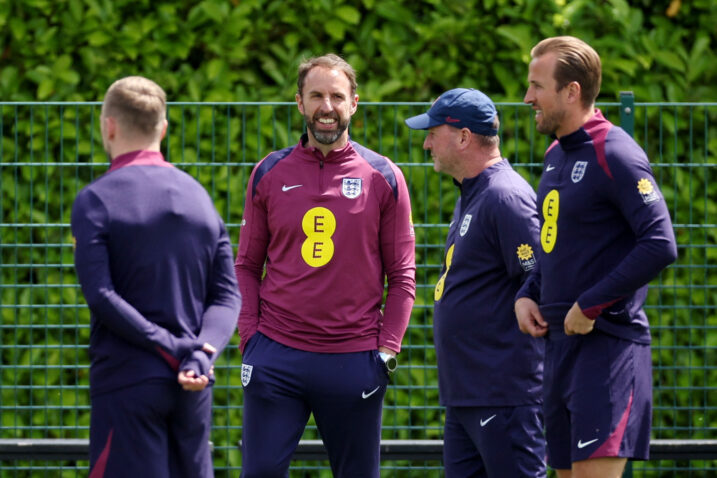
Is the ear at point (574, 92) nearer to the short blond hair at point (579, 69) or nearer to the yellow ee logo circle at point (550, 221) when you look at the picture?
the short blond hair at point (579, 69)

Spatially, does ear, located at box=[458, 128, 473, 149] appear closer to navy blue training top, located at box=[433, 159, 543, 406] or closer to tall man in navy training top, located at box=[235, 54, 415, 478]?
navy blue training top, located at box=[433, 159, 543, 406]

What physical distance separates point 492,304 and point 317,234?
30.1 inches

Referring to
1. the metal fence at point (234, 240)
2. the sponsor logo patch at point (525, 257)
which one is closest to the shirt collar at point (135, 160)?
the sponsor logo patch at point (525, 257)

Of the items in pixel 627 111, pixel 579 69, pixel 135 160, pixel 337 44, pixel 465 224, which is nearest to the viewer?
pixel 135 160

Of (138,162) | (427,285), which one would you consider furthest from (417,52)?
(138,162)

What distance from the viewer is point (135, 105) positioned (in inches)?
145

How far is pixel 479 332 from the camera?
177 inches

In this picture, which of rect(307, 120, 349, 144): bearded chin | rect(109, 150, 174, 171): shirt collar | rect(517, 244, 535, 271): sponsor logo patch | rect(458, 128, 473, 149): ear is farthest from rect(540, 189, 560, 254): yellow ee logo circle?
rect(109, 150, 174, 171): shirt collar

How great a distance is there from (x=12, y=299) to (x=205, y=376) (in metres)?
2.86

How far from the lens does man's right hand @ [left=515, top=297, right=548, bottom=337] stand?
4.22 meters

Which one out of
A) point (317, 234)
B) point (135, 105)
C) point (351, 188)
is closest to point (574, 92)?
point (351, 188)

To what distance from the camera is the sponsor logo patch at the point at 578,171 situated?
4.13 metres

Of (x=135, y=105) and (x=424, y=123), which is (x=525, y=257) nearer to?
(x=424, y=123)

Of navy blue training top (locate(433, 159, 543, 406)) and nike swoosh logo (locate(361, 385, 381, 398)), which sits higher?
navy blue training top (locate(433, 159, 543, 406))
